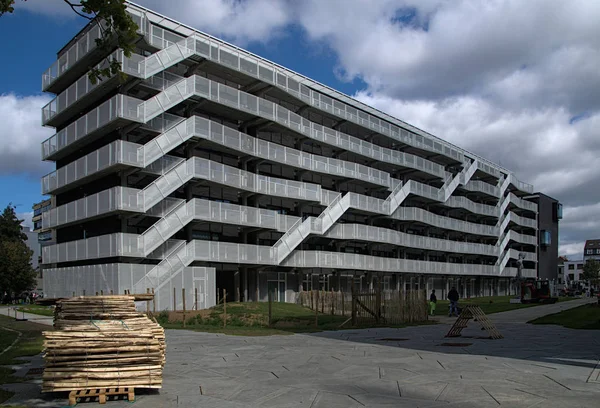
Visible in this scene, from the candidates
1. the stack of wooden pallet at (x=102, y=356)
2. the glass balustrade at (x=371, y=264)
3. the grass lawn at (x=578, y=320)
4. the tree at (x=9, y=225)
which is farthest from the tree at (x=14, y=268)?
the stack of wooden pallet at (x=102, y=356)

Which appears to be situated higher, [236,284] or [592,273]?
[236,284]

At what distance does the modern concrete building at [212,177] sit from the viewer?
3922 cm

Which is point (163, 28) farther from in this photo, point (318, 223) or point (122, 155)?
point (318, 223)

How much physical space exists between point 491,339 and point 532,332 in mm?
4021

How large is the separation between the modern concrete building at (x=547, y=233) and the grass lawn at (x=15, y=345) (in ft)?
304

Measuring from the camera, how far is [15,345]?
2038cm

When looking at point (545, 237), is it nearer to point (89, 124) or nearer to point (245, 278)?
point (245, 278)

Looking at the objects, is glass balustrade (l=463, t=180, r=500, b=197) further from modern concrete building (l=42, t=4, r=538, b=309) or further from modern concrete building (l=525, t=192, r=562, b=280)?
modern concrete building (l=525, t=192, r=562, b=280)

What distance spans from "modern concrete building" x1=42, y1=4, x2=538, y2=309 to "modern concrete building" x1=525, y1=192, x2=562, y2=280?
44.9m

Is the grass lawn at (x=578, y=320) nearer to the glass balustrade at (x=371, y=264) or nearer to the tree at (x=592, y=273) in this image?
the glass balustrade at (x=371, y=264)

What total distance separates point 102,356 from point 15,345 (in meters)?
11.6

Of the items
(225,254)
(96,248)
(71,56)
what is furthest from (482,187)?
(96,248)

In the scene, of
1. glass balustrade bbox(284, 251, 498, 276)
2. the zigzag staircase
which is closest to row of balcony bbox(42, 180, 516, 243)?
the zigzag staircase

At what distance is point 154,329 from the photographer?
1230 centimetres
